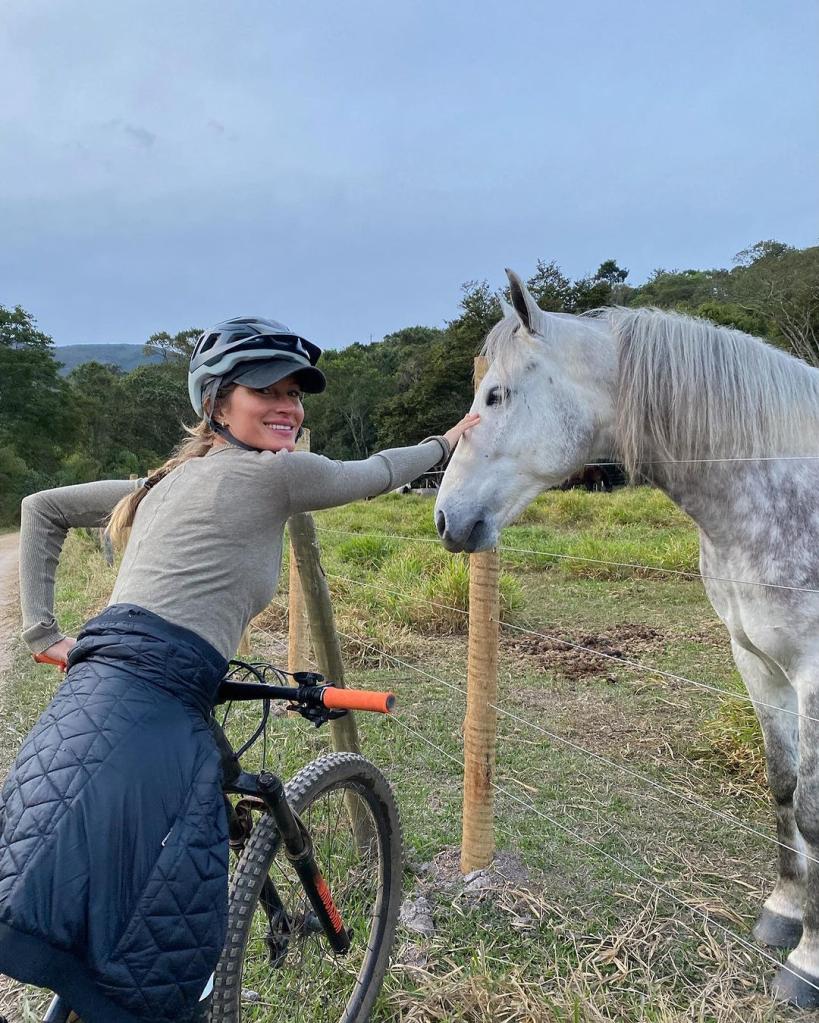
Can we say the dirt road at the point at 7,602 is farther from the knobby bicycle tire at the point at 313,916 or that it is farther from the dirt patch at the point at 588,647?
the knobby bicycle tire at the point at 313,916

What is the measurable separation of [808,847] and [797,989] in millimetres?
421

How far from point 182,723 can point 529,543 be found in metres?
9.50

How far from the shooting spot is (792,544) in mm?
2051

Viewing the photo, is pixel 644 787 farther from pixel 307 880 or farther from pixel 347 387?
pixel 347 387

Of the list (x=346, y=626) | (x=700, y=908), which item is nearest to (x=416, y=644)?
(x=346, y=626)

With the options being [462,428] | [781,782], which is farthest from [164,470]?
[781,782]

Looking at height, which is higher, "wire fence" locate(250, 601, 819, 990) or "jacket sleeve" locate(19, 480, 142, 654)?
"jacket sleeve" locate(19, 480, 142, 654)

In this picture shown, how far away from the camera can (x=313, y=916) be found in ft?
6.21

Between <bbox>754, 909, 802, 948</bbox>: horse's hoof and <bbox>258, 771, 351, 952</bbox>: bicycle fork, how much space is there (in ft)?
4.75

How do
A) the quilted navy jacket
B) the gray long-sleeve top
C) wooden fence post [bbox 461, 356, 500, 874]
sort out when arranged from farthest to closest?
wooden fence post [bbox 461, 356, 500, 874] < the gray long-sleeve top < the quilted navy jacket

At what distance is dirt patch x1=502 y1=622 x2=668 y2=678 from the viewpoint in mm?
5344

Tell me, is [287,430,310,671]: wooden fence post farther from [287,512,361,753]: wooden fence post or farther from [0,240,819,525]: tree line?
[0,240,819,525]: tree line

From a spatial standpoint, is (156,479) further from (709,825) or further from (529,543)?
(529,543)

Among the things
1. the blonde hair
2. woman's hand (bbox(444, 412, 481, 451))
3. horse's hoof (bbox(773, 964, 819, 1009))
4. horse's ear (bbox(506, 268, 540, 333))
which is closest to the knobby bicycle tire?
the blonde hair
